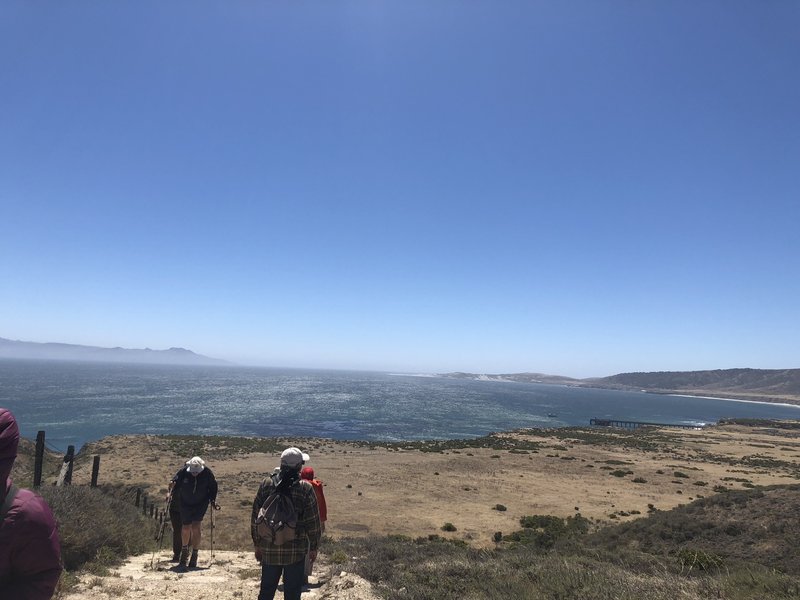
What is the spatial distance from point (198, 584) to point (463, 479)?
80.2 feet

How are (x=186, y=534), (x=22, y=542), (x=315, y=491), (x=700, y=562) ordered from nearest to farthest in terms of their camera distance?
1. (x=22, y=542)
2. (x=315, y=491)
3. (x=186, y=534)
4. (x=700, y=562)

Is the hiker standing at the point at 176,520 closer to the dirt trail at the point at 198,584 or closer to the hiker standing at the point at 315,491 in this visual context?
the dirt trail at the point at 198,584

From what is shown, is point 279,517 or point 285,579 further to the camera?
point 285,579

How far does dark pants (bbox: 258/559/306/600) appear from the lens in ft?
15.0

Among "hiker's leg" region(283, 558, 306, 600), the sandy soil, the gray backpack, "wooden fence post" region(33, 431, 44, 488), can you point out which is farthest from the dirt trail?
"wooden fence post" region(33, 431, 44, 488)

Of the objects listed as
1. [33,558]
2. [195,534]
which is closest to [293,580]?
[33,558]

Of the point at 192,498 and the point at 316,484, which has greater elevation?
the point at 316,484

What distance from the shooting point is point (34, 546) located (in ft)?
6.85

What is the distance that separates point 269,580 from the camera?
463cm

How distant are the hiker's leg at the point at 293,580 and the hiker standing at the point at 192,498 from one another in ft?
11.9

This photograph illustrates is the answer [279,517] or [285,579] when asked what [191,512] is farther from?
[279,517]

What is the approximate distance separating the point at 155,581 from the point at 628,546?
11.5 metres

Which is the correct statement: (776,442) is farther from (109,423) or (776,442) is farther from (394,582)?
(109,423)

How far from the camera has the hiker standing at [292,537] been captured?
450 centimetres
